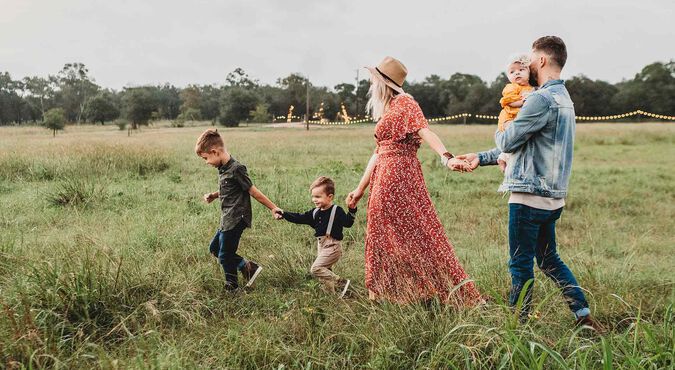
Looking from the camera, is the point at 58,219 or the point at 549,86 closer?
→ the point at 549,86

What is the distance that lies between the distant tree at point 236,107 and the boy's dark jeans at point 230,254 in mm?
53885

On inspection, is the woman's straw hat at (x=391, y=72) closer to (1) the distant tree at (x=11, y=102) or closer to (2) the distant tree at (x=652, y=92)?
(2) the distant tree at (x=652, y=92)

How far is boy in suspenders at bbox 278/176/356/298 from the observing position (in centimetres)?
407

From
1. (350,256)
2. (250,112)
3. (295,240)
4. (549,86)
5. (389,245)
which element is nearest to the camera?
(549,86)

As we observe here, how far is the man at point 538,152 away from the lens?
3.01 meters

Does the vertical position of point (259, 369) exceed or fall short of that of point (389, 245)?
it falls short

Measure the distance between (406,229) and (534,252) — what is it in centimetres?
93

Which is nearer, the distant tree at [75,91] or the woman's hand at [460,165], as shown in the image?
the woman's hand at [460,165]

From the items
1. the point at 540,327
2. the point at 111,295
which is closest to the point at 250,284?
the point at 111,295

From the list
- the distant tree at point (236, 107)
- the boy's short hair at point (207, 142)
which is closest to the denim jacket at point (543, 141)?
the boy's short hair at point (207, 142)

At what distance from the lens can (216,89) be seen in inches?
3228

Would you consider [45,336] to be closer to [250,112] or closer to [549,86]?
[549,86]

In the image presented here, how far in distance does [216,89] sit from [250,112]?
27.9 meters

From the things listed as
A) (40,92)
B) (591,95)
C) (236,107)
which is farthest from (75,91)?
(591,95)
